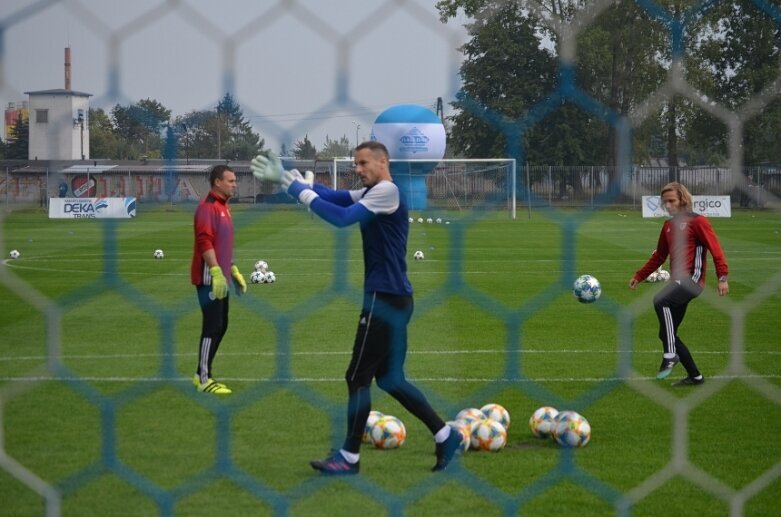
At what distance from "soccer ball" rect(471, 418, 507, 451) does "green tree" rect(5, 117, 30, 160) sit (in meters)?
2.64

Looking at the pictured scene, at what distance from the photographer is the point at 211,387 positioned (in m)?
6.50

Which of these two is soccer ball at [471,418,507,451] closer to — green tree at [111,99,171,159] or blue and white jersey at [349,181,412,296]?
blue and white jersey at [349,181,412,296]

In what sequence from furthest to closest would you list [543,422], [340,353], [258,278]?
[258,278] → [340,353] → [543,422]

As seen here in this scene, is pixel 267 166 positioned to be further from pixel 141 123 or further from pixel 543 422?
pixel 543 422

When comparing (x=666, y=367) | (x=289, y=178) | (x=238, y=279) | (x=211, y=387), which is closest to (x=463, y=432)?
(x=289, y=178)

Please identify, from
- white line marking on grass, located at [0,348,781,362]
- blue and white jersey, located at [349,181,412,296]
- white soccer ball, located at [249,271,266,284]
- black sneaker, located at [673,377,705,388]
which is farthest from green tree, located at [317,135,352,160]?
white soccer ball, located at [249,271,266,284]

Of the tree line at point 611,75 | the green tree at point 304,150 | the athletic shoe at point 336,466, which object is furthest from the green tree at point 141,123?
the athletic shoe at point 336,466

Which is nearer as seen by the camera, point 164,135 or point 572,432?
point 164,135

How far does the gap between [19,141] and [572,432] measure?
121 inches

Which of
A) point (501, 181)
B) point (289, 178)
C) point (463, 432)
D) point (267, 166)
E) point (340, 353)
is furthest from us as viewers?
point (340, 353)

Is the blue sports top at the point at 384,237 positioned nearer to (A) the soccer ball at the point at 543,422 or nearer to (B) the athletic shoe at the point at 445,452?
(B) the athletic shoe at the point at 445,452

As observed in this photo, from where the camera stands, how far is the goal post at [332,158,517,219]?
626 centimetres

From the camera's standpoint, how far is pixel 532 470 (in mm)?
4836

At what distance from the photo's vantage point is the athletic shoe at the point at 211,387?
6.48 metres
